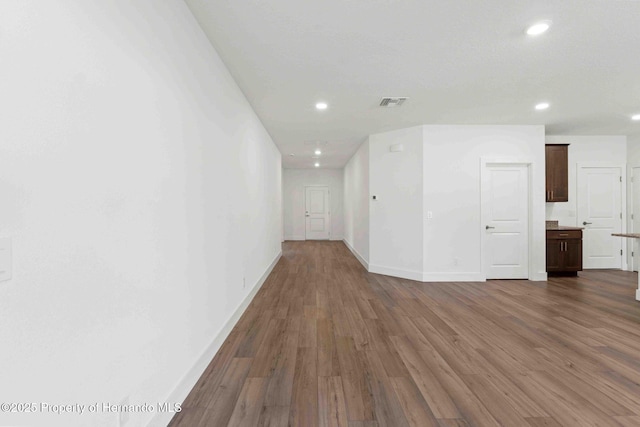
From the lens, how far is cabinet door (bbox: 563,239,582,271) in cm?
504

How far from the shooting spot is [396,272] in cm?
513

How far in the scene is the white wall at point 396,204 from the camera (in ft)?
16.0

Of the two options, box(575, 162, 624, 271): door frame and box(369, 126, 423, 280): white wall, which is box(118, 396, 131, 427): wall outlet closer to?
box(369, 126, 423, 280): white wall

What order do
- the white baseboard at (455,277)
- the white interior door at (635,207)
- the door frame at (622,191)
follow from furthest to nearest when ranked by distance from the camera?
the door frame at (622,191)
the white interior door at (635,207)
the white baseboard at (455,277)

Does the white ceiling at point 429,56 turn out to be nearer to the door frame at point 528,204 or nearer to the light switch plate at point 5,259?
the door frame at point 528,204

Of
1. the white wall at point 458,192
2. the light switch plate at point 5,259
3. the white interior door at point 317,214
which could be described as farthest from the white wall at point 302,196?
the light switch plate at point 5,259

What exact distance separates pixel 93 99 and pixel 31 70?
0.25 m

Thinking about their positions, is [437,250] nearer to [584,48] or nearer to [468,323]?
[468,323]

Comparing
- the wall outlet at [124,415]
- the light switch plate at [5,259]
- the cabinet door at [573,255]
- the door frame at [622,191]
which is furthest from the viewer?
the door frame at [622,191]

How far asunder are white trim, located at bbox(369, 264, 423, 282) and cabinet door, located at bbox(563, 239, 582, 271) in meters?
2.75

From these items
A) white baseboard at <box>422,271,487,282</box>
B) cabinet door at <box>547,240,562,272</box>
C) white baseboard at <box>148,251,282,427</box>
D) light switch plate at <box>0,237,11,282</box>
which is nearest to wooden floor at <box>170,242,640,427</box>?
white baseboard at <box>148,251,282,427</box>

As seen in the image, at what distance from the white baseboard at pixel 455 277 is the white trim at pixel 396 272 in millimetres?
108

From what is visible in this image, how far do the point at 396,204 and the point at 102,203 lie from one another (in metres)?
4.61

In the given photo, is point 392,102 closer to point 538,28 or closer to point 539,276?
point 538,28
